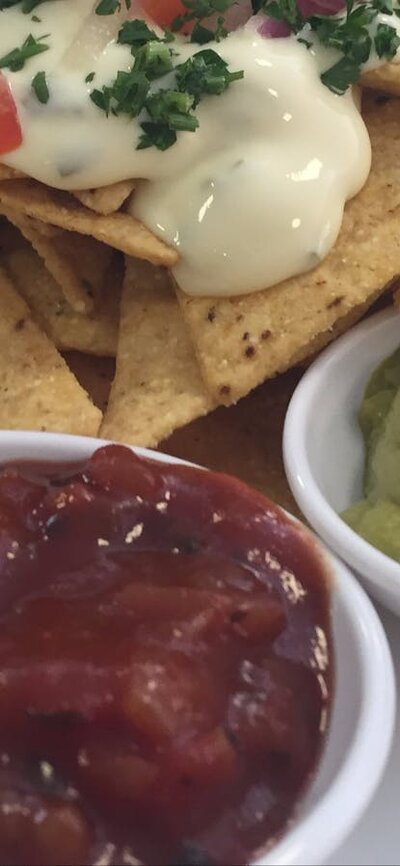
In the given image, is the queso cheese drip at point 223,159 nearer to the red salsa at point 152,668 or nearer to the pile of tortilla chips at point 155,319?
the pile of tortilla chips at point 155,319

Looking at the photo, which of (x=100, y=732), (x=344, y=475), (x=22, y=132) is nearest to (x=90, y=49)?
(x=22, y=132)

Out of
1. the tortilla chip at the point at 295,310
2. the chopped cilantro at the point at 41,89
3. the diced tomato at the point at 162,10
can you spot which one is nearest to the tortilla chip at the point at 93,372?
the tortilla chip at the point at 295,310

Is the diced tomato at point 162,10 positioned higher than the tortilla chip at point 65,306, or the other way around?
the diced tomato at point 162,10

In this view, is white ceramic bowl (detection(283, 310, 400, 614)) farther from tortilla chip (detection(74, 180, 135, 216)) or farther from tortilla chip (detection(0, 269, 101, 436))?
tortilla chip (detection(74, 180, 135, 216))

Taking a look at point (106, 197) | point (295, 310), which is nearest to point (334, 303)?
point (295, 310)

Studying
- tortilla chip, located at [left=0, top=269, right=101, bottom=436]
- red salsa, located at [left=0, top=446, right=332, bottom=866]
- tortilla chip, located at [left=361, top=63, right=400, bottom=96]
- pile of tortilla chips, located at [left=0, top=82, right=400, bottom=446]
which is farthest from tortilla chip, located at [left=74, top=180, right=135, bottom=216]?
red salsa, located at [left=0, top=446, right=332, bottom=866]

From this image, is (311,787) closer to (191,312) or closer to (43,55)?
(191,312)
